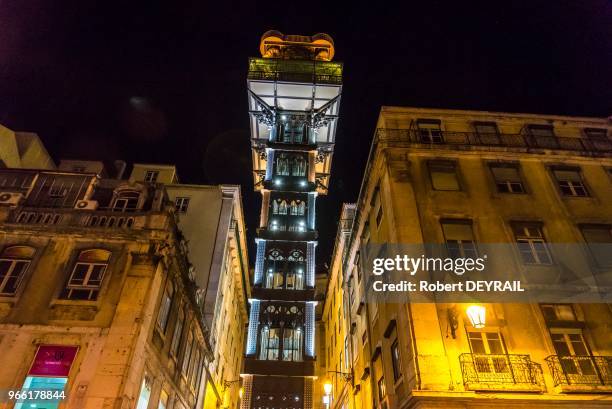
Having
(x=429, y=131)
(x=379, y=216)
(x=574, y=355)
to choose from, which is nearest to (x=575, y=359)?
(x=574, y=355)

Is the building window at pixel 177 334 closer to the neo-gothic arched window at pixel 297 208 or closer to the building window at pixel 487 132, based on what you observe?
the building window at pixel 487 132

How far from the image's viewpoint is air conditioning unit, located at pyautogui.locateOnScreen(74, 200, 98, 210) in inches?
739

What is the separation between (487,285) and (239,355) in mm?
42511

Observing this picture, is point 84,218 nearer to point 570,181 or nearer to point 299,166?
point 570,181

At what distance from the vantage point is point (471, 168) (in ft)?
70.5

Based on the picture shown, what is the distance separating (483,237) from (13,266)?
21698mm

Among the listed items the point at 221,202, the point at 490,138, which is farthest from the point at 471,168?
the point at 221,202

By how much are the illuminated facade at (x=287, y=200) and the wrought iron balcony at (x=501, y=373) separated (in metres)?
22.5

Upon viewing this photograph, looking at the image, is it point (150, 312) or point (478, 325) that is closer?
point (478, 325)

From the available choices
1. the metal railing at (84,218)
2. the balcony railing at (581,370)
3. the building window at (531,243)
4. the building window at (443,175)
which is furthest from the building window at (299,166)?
the balcony railing at (581,370)

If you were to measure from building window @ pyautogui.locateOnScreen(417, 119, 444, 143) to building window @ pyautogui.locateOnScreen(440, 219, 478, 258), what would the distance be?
6.12 meters

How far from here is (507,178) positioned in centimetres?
2122

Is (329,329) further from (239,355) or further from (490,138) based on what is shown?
(490,138)
